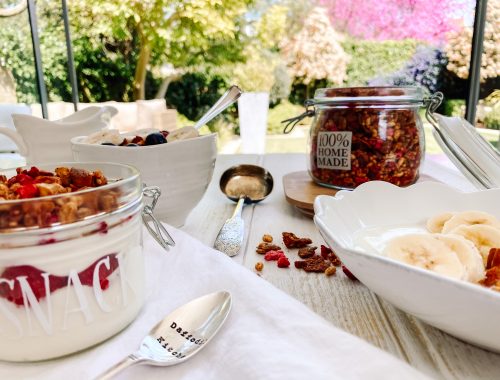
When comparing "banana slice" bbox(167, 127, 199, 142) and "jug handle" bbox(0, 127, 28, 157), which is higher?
"banana slice" bbox(167, 127, 199, 142)

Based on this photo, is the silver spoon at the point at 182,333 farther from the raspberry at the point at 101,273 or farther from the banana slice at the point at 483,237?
the banana slice at the point at 483,237

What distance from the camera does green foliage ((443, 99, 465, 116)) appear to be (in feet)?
17.3

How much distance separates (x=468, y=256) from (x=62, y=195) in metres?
0.38

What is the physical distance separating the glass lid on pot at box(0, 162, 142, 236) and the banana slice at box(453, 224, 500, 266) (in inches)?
14.3

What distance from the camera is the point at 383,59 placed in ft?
20.7

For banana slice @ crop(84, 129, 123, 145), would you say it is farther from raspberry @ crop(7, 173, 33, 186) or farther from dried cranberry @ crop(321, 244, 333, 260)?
dried cranberry @ crop(321, 244, 333, 260)

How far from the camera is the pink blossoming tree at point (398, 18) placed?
5.59m

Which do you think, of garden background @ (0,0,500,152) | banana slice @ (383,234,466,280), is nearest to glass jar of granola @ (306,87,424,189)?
banana slice @ (383,234,466,280)

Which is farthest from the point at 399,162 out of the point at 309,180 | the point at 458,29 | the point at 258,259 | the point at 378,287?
the point at 458,29

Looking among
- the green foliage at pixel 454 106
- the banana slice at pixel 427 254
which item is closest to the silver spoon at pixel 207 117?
the banana slice at pixel 427 254

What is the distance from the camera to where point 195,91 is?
6777 mm

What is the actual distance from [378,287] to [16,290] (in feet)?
0.99

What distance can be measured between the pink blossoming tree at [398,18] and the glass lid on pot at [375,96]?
5.41 m

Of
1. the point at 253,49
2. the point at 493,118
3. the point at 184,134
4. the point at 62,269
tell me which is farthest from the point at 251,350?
the point at 253,49
